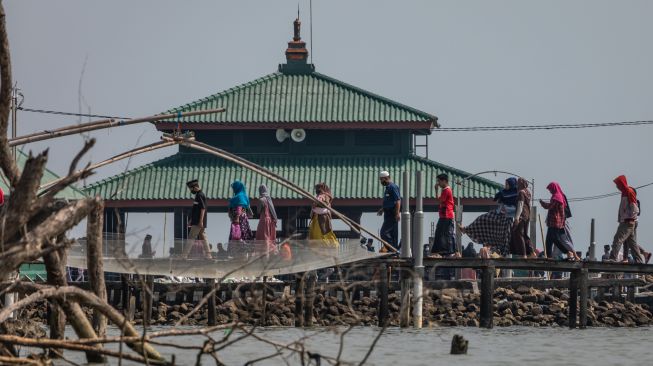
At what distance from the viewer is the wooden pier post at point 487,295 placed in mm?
29683

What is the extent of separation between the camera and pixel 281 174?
4853 centimetres

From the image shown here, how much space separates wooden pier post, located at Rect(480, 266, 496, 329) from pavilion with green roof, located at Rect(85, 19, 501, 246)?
53.6ft

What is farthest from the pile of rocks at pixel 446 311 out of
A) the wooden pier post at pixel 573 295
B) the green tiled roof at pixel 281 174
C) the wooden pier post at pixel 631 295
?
the green tiled roof at pixel 281 174

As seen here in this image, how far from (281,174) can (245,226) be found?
62.4 feet

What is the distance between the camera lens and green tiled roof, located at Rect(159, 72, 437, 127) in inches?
1948

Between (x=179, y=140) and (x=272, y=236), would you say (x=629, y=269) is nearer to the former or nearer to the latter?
(x=272, y=236)

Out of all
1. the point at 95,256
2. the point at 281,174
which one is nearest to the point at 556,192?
the point at 95,256

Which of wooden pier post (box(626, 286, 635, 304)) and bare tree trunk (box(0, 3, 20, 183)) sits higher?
bare tree trunk (box(0, 3, 20, 183))

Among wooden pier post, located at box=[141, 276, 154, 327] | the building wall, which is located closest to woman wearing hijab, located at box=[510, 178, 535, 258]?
wooden pier post, located at box=[141, 276, 154, 327]

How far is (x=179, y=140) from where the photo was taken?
1978 centimetres

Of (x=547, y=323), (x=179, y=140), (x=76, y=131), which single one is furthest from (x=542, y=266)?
(x=76, y=131)

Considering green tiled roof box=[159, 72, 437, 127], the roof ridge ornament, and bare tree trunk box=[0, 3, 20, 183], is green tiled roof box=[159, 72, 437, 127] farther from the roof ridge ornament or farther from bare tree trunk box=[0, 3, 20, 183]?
bare tree trunk box=[0, 3, 20, 183]

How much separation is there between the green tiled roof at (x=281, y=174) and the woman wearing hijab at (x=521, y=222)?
58.5 feet

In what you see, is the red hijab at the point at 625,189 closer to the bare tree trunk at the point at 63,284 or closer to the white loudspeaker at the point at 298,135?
the bare tree trunk at the point at 63,284
